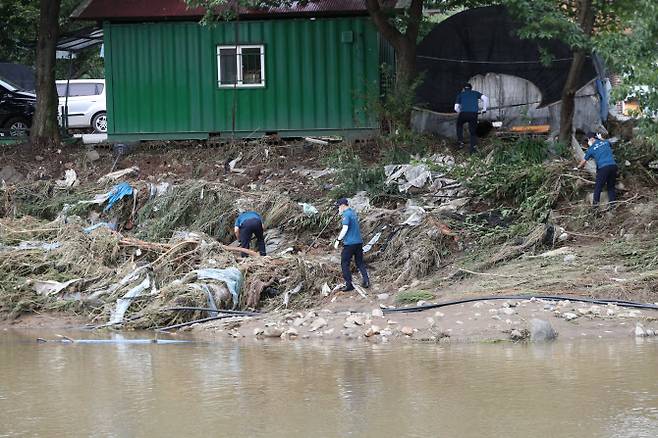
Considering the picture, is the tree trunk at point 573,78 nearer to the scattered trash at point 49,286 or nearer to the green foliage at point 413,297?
the green foliage at point 413,297

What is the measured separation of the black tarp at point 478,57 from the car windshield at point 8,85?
11.0 metres

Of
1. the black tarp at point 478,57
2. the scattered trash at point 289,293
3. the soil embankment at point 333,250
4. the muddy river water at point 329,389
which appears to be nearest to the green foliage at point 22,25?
the soil embankment at point 333,250

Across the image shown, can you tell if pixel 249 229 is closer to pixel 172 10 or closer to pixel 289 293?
pixel 289 293

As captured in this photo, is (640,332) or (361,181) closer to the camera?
(640,332)

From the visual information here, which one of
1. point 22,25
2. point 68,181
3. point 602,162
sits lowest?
point 68,181

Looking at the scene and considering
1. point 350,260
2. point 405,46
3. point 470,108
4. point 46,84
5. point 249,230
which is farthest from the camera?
point 46,84

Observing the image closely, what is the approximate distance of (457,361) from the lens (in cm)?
1160

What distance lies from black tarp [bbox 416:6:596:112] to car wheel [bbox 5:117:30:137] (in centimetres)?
1053

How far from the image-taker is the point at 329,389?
10.3 meters

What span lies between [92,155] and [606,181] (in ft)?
37.7

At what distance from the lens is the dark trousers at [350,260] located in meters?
15.1

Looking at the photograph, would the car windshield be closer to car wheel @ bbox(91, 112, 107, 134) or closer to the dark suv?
the dark suv

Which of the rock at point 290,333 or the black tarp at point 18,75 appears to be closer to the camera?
the rock at point 290,333

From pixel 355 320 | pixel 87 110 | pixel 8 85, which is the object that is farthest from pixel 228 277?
pixel 87 110
